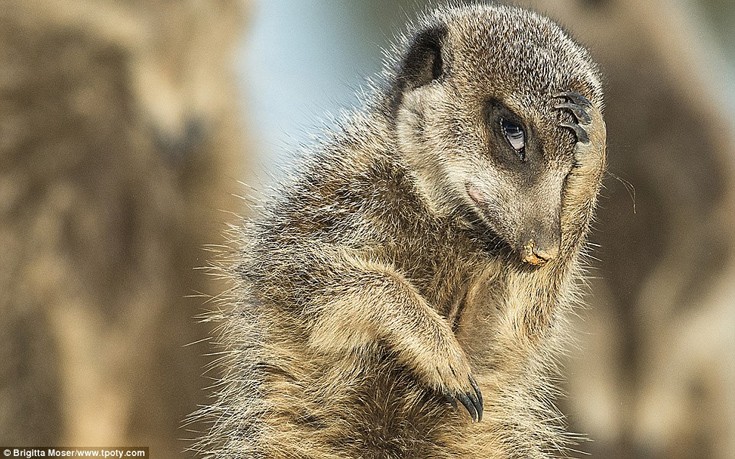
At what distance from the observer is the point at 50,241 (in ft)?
5.53

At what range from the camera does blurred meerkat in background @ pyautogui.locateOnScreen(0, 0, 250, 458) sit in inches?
63.9

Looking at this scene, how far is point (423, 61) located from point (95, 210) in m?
1.09

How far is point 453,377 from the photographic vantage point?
2.31ft

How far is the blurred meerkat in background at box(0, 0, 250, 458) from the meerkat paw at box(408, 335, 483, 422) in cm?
90

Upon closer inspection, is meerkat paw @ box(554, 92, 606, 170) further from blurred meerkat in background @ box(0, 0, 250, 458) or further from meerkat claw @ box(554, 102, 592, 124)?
blurred meerkat in background @ box(0, 0, 250, 458)

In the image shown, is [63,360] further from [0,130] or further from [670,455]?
[670,455]

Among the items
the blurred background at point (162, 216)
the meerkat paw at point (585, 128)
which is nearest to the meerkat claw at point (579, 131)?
the meerkat paw at point (585, 128)

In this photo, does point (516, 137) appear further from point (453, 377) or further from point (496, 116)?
point (453, 377)

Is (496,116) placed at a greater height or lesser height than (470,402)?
greater

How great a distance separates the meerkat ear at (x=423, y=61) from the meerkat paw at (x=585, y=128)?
0.14 m

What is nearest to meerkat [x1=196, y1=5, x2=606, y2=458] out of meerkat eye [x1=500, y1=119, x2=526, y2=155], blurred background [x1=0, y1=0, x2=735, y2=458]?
meerkat eye [x1=500, y1=119, x2=526, y2=155]

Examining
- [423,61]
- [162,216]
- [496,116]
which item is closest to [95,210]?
[162,216]

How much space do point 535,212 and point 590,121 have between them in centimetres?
9

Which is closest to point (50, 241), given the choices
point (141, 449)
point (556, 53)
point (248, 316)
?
point (141, 449)
